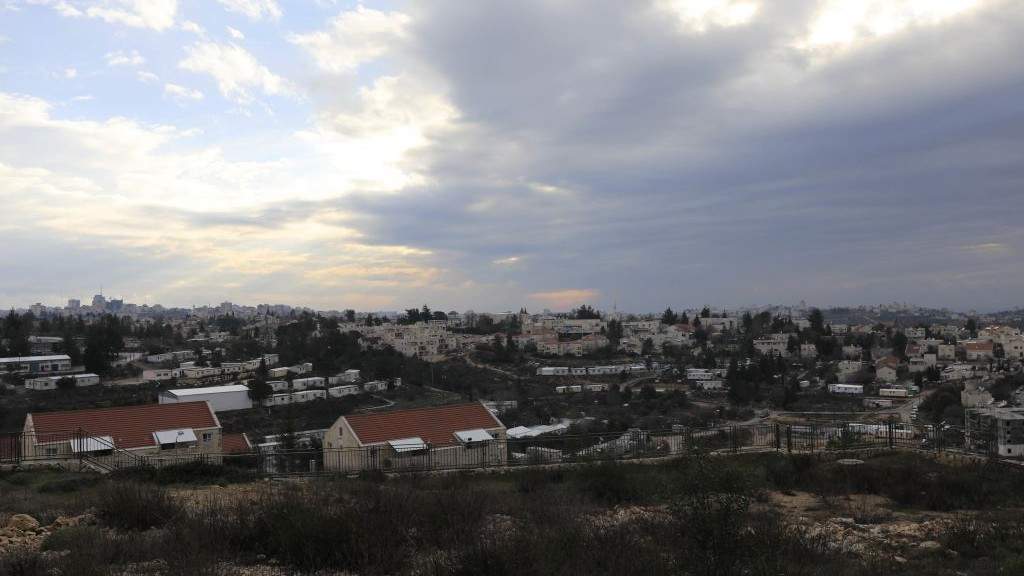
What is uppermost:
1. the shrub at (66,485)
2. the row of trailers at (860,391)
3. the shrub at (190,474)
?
the shrub at (66,485)

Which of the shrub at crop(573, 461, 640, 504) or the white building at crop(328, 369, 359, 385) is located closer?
the shrub at crop(573, 461, 640, 504)

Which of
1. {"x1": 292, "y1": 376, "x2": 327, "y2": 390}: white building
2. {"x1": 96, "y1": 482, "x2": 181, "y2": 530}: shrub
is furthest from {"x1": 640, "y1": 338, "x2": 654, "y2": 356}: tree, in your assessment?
{"x1": 96, "y1": 482, "x2": 181, "y2": 530}: shrub

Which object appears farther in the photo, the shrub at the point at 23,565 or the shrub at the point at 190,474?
the shrub at the point at 190,474

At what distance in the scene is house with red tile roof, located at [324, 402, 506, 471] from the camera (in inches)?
549

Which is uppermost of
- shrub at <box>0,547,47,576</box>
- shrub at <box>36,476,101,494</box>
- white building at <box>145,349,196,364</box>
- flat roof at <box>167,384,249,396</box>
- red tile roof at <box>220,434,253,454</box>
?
shrub at <box>0,547,47,576</box>

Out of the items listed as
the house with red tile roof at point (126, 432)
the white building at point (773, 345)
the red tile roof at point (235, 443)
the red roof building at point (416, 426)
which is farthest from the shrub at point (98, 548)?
the white building at point (773, 345)

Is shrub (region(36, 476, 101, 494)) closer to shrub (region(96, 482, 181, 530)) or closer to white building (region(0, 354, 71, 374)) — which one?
shrub (region(96, 482, 181, 530))

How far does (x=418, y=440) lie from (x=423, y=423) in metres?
0.97

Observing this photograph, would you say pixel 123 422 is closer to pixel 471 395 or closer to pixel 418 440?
pixel 418 440

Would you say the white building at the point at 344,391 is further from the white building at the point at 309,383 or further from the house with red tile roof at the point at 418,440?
the house with red tile roof at the point at 418,440

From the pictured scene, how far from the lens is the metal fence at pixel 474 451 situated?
12812 mm

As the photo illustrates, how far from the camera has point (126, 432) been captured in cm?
1576

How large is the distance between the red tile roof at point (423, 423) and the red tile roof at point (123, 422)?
474 centimetres

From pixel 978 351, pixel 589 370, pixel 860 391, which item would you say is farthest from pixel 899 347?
pixel 589 370
